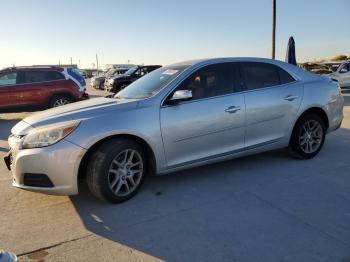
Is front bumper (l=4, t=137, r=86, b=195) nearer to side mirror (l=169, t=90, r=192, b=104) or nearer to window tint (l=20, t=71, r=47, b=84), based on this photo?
side mirror (l=169, t=90, r=192, b=104)

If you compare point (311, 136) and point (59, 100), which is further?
point (59, 100)

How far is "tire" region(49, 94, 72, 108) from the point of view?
1245 centimetres

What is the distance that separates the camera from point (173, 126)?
425cm

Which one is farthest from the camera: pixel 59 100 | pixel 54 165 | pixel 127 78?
pixel 127 78

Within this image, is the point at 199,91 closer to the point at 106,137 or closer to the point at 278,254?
the point at 106,137

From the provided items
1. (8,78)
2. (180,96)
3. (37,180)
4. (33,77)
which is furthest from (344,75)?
(37,180)

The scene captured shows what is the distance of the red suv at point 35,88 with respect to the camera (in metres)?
12.1

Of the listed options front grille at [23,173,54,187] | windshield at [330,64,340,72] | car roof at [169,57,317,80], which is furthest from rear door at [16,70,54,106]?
windshield at [330,64,340,72]

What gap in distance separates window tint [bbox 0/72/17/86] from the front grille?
9.43 meters

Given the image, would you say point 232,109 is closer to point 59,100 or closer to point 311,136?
point 311,136

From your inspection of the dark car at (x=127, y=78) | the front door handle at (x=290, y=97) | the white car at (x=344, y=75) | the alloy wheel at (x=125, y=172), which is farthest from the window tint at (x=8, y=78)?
the white car at (x=344, y=75)

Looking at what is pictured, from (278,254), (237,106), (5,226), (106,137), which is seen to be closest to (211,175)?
(237,106)

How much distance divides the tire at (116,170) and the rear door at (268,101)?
63.6 inches

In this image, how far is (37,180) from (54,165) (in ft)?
0.94
